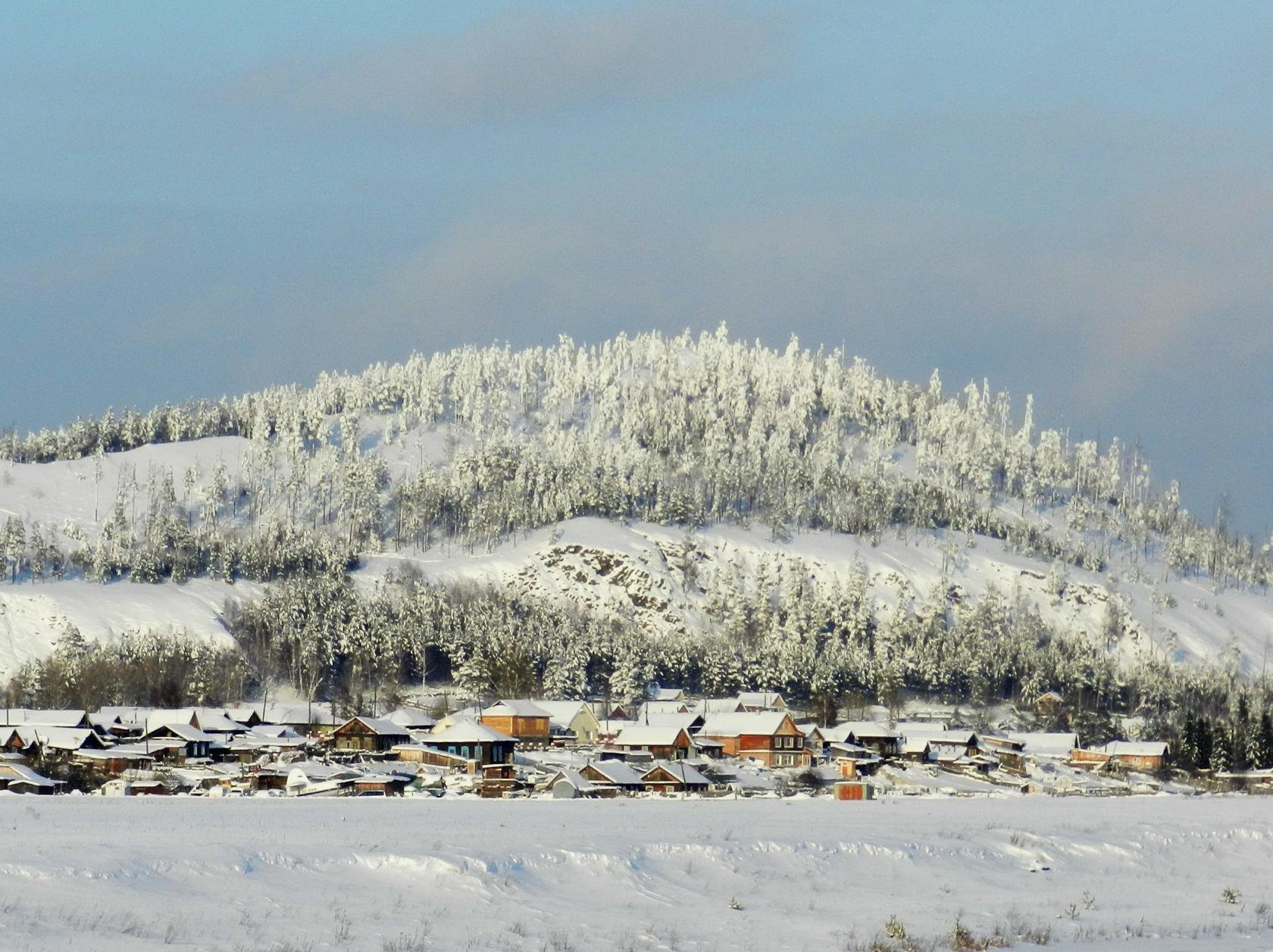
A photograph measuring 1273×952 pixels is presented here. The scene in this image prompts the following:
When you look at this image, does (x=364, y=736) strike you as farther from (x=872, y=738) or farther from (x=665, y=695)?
(x=665, y=695)

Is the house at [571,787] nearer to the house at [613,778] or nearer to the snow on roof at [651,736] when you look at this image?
the house at [613,778]

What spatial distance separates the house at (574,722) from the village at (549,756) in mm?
144

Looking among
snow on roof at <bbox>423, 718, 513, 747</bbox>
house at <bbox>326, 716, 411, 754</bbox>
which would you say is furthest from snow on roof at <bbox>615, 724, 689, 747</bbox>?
house at <bbox>326, 716, 411, 754</bbox>

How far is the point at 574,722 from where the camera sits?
12744 cm

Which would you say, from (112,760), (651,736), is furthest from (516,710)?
(112,760)

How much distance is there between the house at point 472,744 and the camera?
3917 inches

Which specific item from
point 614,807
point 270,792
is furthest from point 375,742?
point 614,807

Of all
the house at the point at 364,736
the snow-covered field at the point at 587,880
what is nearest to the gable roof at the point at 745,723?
the house at the point at 364,736

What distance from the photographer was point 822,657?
572 ft

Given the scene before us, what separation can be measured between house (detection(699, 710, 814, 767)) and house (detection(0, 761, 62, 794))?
54.5 m

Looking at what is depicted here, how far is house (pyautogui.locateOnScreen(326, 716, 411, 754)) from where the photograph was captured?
104 meters

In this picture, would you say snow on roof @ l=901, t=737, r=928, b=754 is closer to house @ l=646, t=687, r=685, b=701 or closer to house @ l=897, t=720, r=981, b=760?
house @ l=897, t=720, r=981, b=760

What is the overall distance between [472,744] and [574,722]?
28.3 m

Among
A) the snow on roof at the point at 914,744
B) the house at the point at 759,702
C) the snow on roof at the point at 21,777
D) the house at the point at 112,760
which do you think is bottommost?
the house at the point at 112,760
